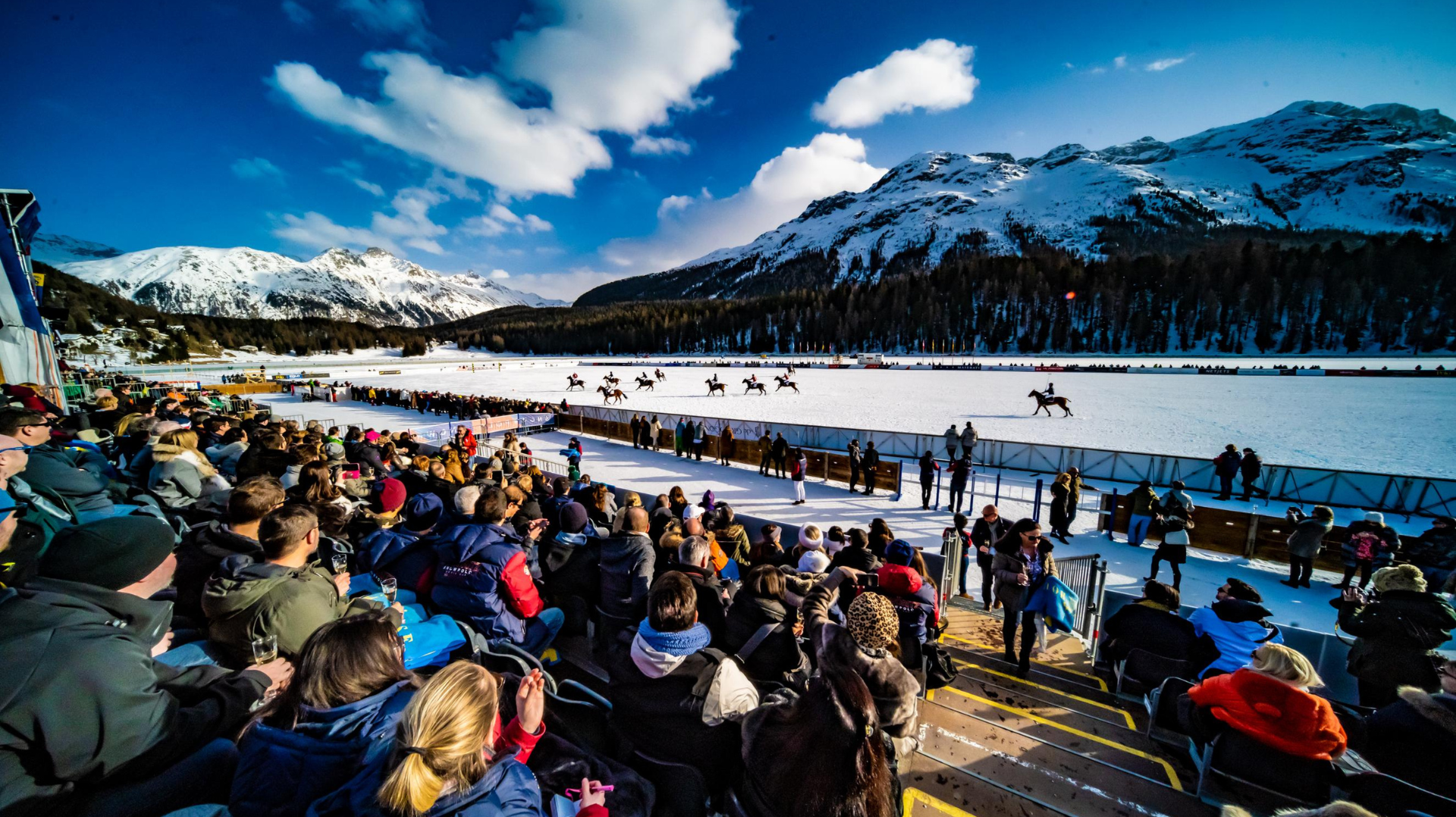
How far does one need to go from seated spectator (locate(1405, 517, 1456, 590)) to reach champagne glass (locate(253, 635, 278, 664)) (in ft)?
33.8

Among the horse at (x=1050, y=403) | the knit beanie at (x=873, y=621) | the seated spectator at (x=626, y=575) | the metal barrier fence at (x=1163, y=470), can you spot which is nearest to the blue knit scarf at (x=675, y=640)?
the knit beanie at (x=873, y=621)

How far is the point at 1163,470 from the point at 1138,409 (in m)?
12.0

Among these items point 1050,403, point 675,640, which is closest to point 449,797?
point 675,640

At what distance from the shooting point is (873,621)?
2.08m

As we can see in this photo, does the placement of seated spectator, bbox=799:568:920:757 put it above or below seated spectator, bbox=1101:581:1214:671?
above

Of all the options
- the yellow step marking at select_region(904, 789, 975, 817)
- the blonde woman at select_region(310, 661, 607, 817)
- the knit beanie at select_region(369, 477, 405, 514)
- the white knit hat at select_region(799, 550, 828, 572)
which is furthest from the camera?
the knit beanie at select_region(369, 477, 405, 514)

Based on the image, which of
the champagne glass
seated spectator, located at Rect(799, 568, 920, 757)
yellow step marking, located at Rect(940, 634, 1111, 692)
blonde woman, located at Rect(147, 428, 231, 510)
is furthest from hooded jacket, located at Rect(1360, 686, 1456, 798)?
blonde woman, located at Rect(147, 428, 231, 510)

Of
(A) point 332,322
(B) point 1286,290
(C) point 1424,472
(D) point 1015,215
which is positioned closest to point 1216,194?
(D) point 1015,215

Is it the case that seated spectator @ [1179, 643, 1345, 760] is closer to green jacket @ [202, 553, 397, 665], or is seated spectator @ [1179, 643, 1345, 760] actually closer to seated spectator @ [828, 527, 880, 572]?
seated spectator @ [828, 527, 880, 572]

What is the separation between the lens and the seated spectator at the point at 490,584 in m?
3.12

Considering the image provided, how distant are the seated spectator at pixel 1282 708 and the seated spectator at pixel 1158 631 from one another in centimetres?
93

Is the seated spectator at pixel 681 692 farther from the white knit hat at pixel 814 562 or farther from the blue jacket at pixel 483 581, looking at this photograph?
the white knit hat at pixel 814 562

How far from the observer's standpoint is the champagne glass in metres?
2.22

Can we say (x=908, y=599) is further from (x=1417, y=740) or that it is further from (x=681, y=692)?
(x=1417, y=740)
